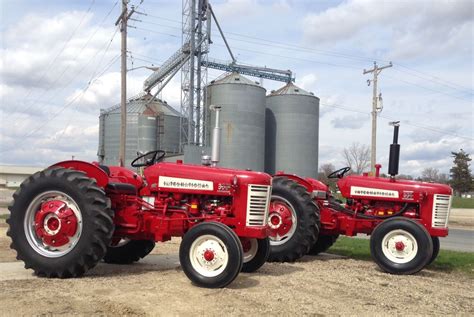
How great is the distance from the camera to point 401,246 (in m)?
7.91

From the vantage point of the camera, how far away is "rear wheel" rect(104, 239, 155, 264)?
799 centimetres

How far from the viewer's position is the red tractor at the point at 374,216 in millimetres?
7898

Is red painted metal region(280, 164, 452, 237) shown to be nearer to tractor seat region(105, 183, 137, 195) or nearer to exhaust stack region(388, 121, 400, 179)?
exhaust stack region(388, 121, 400, 179)

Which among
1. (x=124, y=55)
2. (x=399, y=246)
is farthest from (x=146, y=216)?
(x=124, y=55)

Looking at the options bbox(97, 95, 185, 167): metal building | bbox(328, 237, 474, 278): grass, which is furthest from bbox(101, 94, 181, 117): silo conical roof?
bbox(328, 237, 474, 278): grass

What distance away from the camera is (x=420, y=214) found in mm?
8680

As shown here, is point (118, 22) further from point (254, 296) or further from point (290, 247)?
point (254, 296)

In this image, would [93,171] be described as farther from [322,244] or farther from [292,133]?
[292,133]

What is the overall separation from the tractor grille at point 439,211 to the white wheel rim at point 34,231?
18.3 feet

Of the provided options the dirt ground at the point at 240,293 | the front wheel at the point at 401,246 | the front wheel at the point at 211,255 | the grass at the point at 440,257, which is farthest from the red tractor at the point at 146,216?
the grass at the point at 440,257

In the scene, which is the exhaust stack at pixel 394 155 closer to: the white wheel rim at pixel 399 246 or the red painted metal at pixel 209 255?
the white wheel rim at pixel 399 246

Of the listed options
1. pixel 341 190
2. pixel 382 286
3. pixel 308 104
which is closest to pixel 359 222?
pixel 341 190

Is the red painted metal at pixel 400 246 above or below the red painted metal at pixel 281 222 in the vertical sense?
below

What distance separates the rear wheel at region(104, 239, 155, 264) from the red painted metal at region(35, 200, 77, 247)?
138 cm
